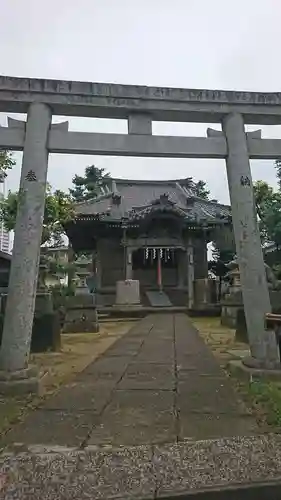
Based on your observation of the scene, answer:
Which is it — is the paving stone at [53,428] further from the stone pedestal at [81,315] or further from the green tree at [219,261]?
the green tree at [219,261]

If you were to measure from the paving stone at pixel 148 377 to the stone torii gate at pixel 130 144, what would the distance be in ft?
3.70

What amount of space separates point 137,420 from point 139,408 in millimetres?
364

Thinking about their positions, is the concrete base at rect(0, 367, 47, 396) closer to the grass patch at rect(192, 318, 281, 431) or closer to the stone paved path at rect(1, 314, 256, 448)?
the stone paved path at rect(1, 314, 256, 448)

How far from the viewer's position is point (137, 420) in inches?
132

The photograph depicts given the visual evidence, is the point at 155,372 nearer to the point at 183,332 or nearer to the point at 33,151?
the point at 33,151

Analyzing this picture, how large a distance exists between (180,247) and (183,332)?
10266 mm

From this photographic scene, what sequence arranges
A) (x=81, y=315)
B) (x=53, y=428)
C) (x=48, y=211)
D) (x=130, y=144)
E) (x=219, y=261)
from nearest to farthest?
(x=53, y=428) < (x=130, y=144) < (x=81, y=315) < (x=48, y=211) < (x=219, y=261)

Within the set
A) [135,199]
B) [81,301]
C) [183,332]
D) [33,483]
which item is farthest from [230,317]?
[135,199]

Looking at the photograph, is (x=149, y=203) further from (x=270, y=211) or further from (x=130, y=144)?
(x=130, y=144)

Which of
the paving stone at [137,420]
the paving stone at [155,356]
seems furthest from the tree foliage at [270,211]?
the paving stone at [137,420]

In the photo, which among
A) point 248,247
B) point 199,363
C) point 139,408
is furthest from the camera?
point 199,363

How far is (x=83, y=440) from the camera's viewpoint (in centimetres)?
291

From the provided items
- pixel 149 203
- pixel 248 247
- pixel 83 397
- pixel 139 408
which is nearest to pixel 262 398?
pixel 139 408

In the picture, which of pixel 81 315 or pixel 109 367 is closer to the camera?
pixel 109 367
